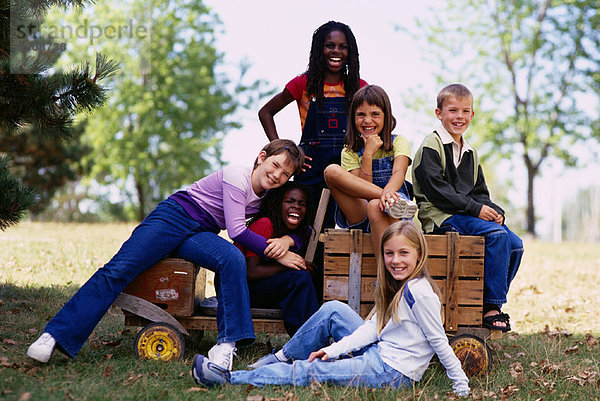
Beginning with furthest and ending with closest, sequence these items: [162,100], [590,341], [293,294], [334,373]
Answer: [162,100] < [590,341] < [293,294] < [334,373]

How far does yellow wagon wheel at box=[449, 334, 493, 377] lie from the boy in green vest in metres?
0.17

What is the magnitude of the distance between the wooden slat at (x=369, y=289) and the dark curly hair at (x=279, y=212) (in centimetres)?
49

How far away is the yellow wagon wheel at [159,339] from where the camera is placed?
151 inches

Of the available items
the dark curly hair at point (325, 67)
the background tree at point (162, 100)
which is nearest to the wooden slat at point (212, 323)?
the dark curly hair at point (325, 67)

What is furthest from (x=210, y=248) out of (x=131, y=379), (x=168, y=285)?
(x=131, y=379)

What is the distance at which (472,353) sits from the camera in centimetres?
388

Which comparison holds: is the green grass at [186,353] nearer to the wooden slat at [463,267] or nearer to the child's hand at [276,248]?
the wooden slat at [463,267]

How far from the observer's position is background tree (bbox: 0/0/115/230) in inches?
174

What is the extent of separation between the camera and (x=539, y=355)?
4.52 metres

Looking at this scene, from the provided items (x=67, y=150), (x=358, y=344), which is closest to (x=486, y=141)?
(x=67, y=150)

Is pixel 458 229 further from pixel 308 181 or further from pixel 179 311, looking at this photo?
pixel 179 311

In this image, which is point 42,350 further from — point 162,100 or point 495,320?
point 162,100

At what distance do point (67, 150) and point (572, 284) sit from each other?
44.8 feet

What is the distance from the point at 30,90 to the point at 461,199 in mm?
3221
